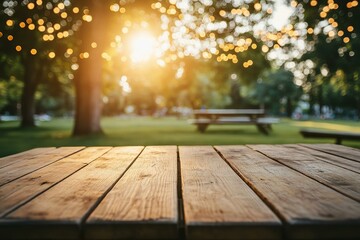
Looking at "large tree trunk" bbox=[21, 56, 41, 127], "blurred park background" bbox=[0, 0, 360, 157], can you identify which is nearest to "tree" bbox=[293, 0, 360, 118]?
"blurred park background" bbox=[0, 0, 360, 157]

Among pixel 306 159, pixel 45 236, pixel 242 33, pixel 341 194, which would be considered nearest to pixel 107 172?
pixel 45 236

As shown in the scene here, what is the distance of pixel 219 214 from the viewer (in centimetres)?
100

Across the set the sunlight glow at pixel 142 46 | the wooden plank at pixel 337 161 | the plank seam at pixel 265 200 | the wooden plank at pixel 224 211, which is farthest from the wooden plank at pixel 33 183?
the sunlight glow at pixel 142 46

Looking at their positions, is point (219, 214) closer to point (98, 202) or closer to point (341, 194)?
point (98, 202)

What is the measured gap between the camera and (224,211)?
1035 mm

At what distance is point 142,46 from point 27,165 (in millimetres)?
13519

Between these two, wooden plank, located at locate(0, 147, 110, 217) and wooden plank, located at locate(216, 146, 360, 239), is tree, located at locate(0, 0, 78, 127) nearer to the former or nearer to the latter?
wooden plank, located at locate(0, 147, 110, 217)

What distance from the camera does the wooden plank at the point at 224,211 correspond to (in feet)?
3.01

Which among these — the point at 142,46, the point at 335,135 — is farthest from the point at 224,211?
the point at 142,46

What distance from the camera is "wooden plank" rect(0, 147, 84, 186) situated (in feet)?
5.55

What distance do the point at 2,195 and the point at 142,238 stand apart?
727 millimetres

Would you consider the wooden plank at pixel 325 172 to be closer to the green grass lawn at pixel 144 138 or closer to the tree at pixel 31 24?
the green grass lawn at pixel 144 138

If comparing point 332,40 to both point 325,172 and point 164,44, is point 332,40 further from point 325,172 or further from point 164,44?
point 325,172

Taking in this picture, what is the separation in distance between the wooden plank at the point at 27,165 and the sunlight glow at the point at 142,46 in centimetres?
1229
